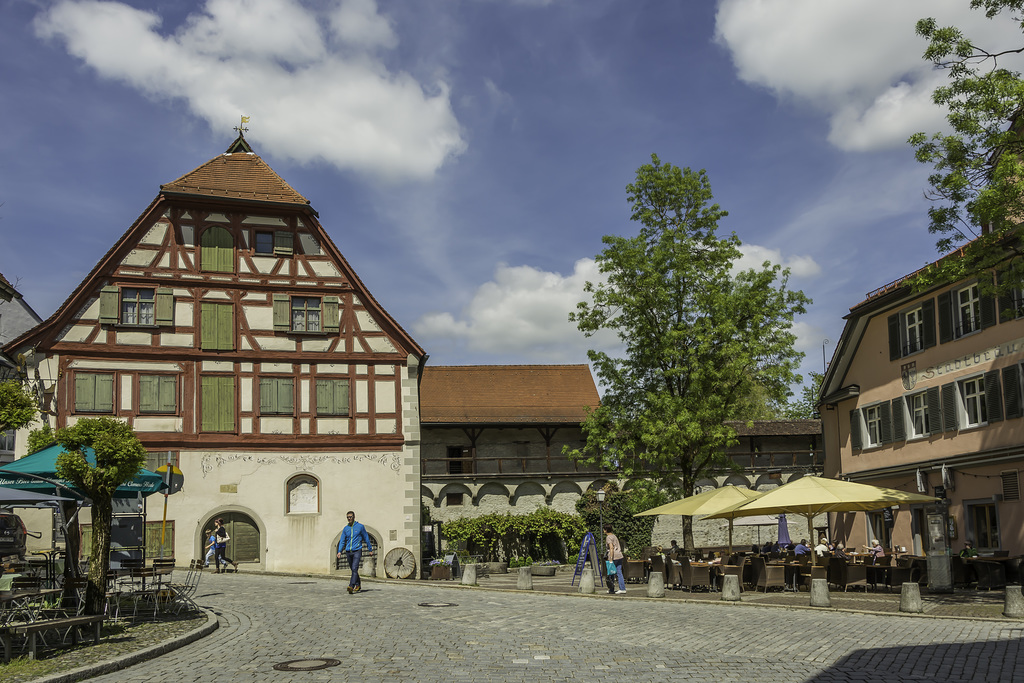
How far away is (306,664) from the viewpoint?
10.0m

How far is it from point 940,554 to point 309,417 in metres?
17.6

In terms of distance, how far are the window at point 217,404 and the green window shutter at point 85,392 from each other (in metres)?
2.95

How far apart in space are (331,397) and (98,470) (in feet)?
51.3

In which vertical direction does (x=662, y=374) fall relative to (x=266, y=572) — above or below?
above

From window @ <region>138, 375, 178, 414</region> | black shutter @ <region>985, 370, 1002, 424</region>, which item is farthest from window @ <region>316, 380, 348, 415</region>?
black shutter @ <region>985, 370, 1002, 424</region>

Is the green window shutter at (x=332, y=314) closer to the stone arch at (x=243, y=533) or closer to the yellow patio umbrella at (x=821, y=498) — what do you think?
the stone arch at (x=243, y=533)

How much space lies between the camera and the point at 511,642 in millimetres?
11562

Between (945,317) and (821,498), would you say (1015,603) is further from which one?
(945,317)

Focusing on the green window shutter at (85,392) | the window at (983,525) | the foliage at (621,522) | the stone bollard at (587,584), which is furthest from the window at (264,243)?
the window at (983,525)

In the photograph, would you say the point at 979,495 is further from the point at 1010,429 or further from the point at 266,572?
the point at 266,572

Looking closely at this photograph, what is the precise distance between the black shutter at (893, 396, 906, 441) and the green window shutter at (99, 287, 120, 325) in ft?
74.2

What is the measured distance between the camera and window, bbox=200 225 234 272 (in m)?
28.4

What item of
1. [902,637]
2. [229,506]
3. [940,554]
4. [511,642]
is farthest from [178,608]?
[940,554]

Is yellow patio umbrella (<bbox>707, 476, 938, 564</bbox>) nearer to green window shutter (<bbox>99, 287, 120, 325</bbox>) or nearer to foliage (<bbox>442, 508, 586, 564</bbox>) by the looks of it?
foliage (<bbox>442, 508, 586, 564</bbox>)
